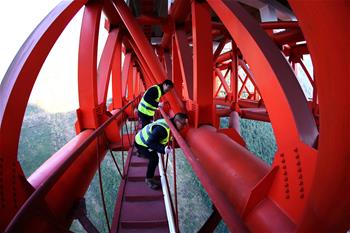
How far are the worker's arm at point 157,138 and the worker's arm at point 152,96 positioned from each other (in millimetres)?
2329

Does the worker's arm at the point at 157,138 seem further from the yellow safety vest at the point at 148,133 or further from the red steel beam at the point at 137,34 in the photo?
the red steel beam at the point at 137,34

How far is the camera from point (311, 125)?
6.84ft

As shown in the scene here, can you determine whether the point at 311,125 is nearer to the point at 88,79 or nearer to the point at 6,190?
the point at 6,190

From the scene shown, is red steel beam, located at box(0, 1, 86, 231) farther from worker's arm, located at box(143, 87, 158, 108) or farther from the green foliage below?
the green foliage below

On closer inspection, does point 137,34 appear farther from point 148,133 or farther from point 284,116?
point 284,116

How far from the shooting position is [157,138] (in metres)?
4.16

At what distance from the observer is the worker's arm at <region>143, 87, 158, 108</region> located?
21.0 ft

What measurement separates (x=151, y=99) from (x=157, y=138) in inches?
100

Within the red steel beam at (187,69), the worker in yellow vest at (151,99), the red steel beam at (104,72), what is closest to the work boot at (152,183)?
the red steel beam at (187,69)

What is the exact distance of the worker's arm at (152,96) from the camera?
6.39 m

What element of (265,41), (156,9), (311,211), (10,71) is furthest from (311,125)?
(156,9)

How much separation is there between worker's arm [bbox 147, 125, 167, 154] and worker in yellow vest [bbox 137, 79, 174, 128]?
2.16m

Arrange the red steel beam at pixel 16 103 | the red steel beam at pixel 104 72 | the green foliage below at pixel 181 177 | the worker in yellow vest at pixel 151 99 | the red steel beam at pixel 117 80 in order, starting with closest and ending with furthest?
the red steel beam at pixel 16 103 → the worker in yellow vest at pixel 151 99 → the red steel beam at pixel 104 72 → the red steel beam at pixel 117 80 → the green foliage below at pixel 181 177

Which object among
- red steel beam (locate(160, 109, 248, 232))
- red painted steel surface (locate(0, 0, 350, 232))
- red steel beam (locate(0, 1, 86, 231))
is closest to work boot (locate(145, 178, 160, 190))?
red painted steel surface (locate(0, 0, 350, 232))
